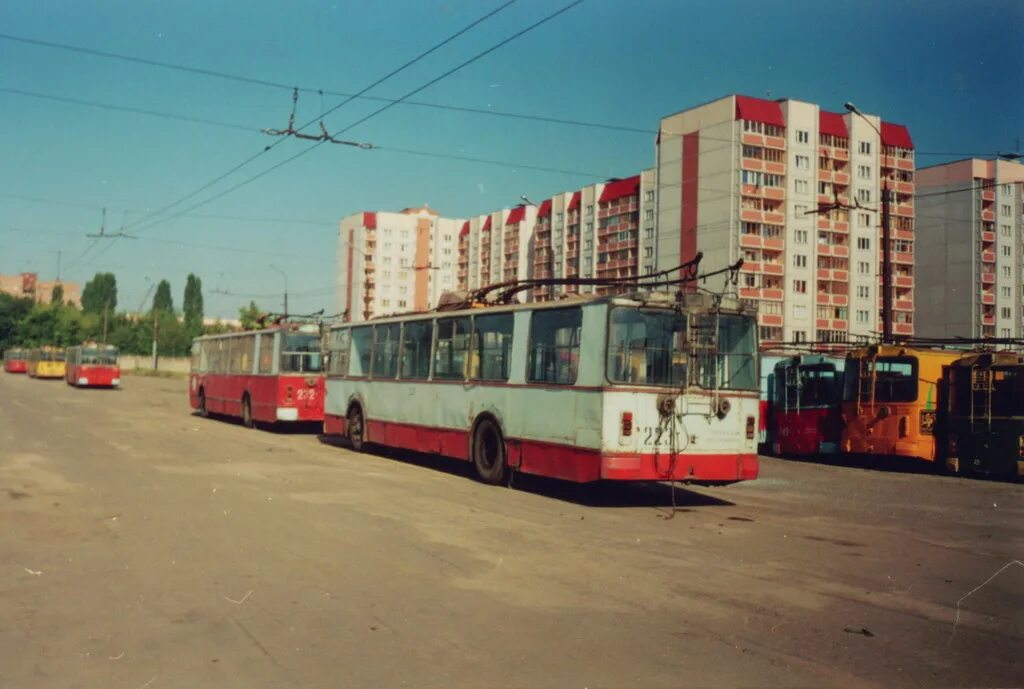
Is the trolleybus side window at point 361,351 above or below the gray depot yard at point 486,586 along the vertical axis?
above

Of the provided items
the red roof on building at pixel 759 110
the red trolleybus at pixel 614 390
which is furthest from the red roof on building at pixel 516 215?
the red trolleybus at pixel 614 390

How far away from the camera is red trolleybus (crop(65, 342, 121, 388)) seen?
55812 millimetres

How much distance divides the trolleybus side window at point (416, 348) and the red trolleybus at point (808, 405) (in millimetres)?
10428

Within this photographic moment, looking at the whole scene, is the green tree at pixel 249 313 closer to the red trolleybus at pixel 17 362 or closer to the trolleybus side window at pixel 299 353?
the red trolleybus at pixel 17 362

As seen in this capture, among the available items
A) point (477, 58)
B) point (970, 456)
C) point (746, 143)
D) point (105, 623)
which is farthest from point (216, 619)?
point (746, 143)

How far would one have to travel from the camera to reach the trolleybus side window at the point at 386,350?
1858 cm

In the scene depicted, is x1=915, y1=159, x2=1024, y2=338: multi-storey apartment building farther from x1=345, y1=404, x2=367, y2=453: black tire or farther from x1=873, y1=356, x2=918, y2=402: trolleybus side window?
x1=345, y1=404, x2=367, y2=453: black tire

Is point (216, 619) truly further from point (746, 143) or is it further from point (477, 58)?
point (746, 143)

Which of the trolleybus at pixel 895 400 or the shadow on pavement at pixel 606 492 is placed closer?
the shadow on pavement at pixel 606 492

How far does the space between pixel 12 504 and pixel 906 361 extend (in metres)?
17.2

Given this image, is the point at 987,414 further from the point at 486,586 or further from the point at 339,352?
the point at 486,586

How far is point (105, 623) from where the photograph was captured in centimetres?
606

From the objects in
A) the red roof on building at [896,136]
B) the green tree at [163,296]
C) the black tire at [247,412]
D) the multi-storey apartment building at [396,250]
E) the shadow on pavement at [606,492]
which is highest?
the red roof on building at [896,136]

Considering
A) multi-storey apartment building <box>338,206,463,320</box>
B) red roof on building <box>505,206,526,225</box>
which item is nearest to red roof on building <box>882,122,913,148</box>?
red roof on building <box>505,206,526,225</box>
